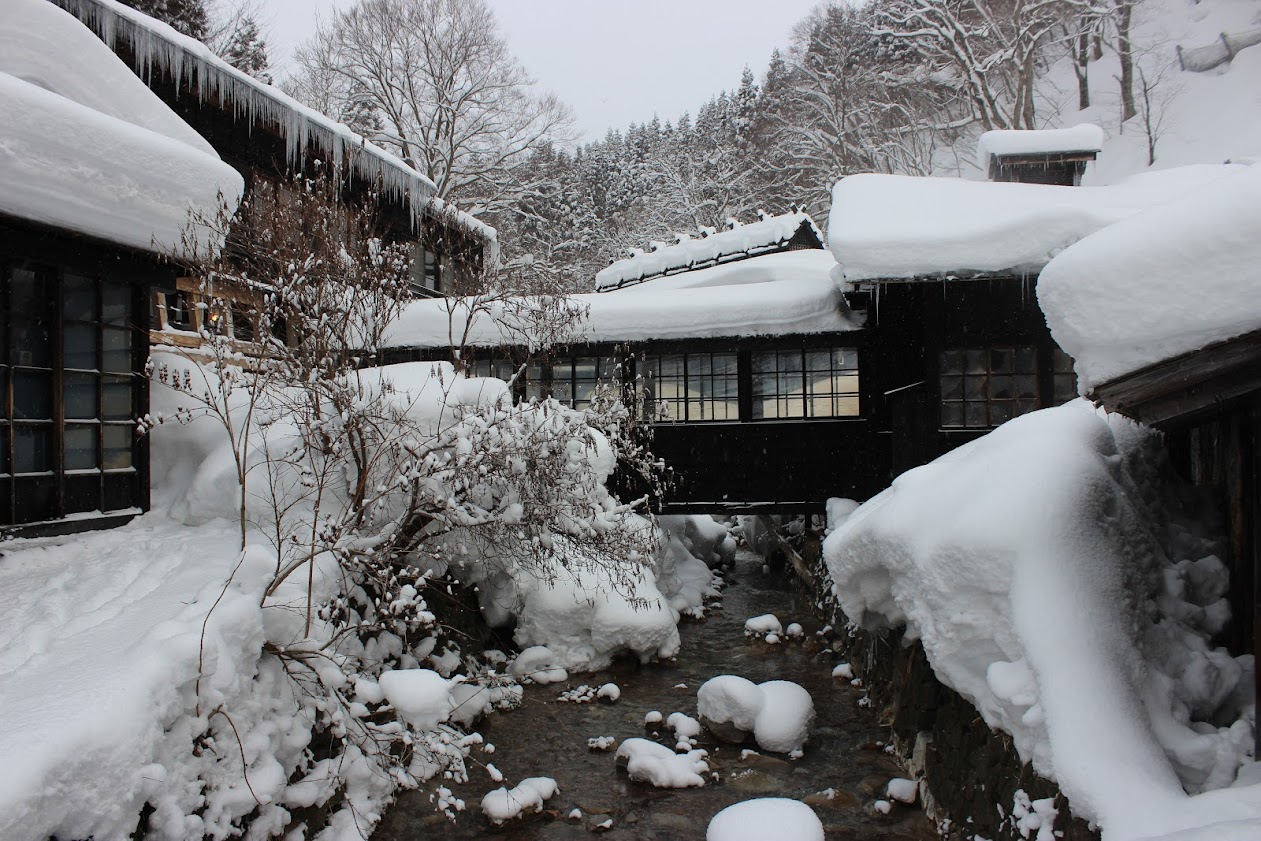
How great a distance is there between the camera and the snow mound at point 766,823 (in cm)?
509

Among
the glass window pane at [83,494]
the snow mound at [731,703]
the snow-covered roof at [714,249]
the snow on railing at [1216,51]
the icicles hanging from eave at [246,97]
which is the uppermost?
the snow on railing at [1216,51]

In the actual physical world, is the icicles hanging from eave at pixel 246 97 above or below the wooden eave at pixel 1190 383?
above

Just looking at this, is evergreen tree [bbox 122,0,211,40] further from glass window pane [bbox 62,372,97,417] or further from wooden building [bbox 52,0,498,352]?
glass window pane [bbox 62,372,97,417]

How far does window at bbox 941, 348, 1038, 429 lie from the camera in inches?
395

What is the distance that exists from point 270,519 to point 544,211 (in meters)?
25.1

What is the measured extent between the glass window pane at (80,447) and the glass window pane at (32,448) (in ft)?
0.50

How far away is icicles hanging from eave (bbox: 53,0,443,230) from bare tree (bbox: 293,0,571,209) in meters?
8.50

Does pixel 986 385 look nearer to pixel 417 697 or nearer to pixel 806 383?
pixel 806 383

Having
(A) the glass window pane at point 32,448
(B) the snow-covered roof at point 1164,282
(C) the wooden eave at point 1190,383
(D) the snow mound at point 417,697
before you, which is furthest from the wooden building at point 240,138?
(C) the wooden eave at point 1190,383

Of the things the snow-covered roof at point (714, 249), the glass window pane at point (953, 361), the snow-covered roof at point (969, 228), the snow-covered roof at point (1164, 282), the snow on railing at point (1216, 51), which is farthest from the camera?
the snow on railing at point (1216, 51)

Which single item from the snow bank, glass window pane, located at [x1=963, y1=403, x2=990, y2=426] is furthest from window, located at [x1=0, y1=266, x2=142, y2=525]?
glass window pane, located at [x1=963, y1=403, x2=990, y2=426]

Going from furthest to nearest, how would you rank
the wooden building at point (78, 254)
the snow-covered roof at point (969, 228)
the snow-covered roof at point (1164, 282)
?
the snow-covered roof at point (969, 228)
the wooden building at point (78, 254)
the snow-covered roof at point (1164, 282)

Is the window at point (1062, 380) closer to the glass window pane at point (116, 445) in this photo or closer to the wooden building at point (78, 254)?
the wooden building at point (78, 254)

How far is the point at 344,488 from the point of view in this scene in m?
8.05
